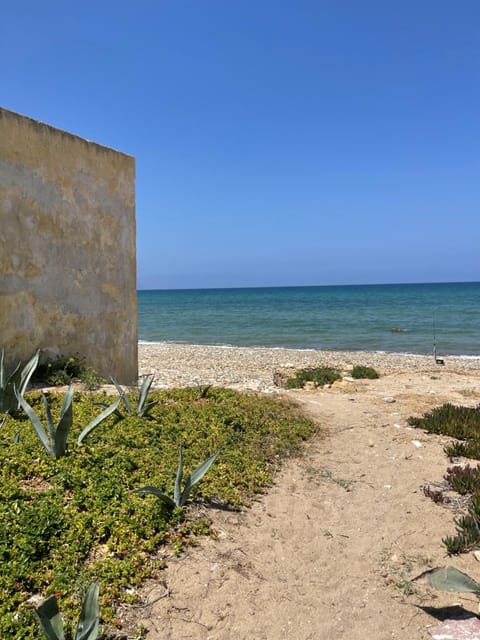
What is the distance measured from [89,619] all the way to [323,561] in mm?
1799

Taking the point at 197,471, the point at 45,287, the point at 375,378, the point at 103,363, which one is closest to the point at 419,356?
the point at 375,378

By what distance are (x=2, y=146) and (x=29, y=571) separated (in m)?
6.66

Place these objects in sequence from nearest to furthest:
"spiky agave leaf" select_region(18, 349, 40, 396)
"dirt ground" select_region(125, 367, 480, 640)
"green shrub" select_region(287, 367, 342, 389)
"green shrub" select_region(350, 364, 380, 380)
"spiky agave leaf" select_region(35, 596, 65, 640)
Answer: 1. "spiky agave leaf" select_region(35, 596, 65, 640)
2. "dirt ground" select_region(125, 367, 480, 640)
3. "spiky agave leaf" select_region(18, 349, 40, 396)
4. "green shrub" select_region(287, 367, 342, 389)
5. "green shrub" select_region(350, 364, 380, 380)

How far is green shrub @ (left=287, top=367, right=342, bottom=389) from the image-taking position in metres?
11.3

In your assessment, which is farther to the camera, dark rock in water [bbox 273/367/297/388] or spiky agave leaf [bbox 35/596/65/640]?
dark rock in water [bbox 273/367/297/388]

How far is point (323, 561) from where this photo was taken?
11.3 ft

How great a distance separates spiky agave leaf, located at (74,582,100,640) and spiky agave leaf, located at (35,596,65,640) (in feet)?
0.28

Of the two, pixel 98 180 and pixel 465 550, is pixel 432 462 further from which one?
pixel 98 180

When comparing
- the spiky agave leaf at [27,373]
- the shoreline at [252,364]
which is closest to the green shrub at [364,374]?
the shoreline at [252,364]

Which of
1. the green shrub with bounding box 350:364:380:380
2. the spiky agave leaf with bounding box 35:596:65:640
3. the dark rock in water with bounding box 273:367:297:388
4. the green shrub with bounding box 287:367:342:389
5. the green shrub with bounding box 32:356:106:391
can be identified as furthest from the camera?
the green shrub with bounding box 350:364:380:380

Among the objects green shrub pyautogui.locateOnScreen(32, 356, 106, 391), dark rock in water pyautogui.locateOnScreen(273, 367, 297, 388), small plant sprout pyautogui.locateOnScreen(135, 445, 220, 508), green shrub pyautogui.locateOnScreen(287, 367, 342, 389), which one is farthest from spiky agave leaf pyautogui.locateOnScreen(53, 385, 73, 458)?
dark rock in water pyautogui.locateOnScreen(273, 367, 297, 388)

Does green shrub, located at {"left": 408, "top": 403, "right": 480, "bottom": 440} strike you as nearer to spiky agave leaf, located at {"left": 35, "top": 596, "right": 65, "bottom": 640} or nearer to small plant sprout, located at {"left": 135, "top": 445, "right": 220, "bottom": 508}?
small plant sprout, located at {"left": 135, "top": 445, "right": 220, "bottom": 508}

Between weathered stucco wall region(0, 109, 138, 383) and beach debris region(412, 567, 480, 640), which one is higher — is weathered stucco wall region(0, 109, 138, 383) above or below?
above

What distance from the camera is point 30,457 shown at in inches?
166
